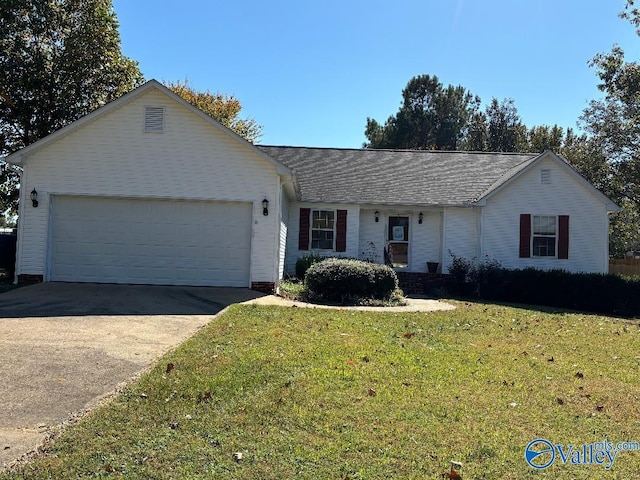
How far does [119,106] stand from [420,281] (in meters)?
10.9

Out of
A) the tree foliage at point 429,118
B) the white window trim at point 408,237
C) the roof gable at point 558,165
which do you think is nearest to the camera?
the roof gable at point 558,165

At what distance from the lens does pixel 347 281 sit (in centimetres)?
1214

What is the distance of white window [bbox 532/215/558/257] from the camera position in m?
17.0

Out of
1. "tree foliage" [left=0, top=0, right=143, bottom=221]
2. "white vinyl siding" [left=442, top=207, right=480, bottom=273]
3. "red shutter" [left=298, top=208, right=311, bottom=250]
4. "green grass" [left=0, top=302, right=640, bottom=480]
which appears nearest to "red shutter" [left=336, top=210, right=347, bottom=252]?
"red shutter" [left=298, top=208, right=311, bottom=250]

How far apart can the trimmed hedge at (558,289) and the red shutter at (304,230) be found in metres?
5.33

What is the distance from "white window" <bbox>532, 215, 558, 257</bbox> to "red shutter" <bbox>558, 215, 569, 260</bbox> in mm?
145

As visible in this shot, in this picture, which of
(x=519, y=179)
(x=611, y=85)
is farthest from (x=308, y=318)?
(x=611, y=85)

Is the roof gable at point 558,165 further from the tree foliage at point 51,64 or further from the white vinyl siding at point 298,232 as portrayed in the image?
the tree foliage at point 51,64

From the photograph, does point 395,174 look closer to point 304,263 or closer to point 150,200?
point 304,263

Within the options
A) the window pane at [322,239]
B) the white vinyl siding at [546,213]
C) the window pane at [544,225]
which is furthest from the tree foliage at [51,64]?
the window pane at [544,225]

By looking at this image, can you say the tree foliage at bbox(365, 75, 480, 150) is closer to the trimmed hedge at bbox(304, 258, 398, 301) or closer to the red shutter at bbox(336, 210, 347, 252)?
the red shutter at bbox(336, 210, 347, 252)

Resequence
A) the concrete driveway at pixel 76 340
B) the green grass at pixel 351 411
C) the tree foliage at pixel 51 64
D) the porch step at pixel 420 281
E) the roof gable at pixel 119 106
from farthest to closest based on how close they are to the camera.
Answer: the tree foliage at pixel 51 64 < the porch step at pixel 420 281 < the roof gable at pixel 119 106 < the concrete driveway at pixel 76 340 < the green grass at pixel 351 411

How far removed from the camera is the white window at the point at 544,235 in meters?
17.0

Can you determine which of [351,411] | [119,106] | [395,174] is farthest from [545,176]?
[351,411]
